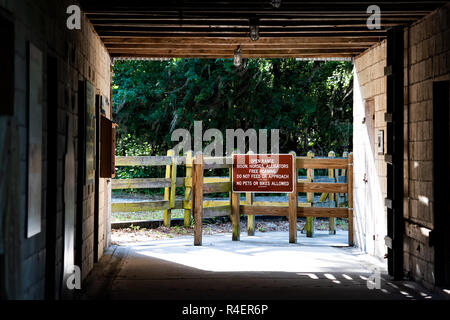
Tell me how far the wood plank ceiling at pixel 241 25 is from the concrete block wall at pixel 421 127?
25 centimetres

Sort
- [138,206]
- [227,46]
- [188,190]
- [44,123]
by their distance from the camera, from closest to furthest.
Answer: [44,123]
[227,46]
[138,206]
[188,190]

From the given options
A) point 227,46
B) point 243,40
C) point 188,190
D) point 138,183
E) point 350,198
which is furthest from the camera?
point 188,190

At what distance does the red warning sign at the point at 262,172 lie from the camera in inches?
444

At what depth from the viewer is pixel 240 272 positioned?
317 inches

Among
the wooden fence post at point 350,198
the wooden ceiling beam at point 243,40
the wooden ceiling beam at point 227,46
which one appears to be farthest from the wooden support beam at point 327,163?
the wooden ceiling beam at point 243,40

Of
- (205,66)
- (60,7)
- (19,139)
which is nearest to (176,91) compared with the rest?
(205,66)

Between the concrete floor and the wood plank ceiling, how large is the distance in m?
3.20

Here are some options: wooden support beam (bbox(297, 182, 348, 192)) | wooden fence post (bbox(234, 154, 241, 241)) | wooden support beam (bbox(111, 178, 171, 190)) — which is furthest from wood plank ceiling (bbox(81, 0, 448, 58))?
wooden support beam (bbox(111, 178, 171, 190))

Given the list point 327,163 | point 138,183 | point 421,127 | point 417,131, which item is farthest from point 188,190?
point 421,127

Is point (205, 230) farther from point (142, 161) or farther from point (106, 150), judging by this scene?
point (106, 150)

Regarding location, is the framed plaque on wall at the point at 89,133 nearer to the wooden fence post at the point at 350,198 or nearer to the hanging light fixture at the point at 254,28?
the hanging light fixture at the point at 254,28

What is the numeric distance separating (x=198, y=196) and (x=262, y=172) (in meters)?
1.38

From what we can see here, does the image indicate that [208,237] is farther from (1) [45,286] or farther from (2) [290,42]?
(1) [45,286]

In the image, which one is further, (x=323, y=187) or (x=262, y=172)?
(x=262, y=172)
